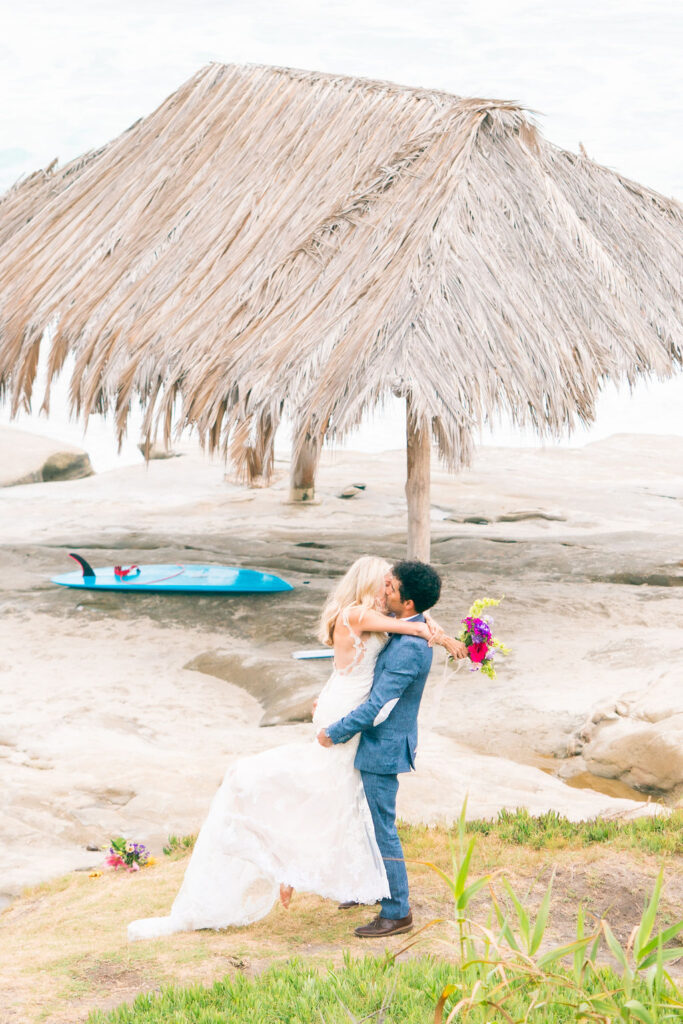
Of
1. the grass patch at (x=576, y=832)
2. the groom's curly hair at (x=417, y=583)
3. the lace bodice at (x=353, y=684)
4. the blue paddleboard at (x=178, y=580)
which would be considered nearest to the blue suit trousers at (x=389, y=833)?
the lace bodice at (x=353, y=684)

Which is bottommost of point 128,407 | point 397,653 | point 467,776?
point 467,776

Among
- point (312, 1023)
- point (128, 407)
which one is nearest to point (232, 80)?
point (128, 407)

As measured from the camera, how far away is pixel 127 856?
447 cm

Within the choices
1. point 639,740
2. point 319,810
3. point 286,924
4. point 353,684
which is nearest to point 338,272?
point 639,740

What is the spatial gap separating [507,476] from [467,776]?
40.0ft

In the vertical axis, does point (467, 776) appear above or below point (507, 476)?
below

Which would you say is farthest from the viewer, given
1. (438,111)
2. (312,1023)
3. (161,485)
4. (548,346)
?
(161,485)

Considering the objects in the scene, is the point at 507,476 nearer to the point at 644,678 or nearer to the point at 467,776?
the point at 644,678

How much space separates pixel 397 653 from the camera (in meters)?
3.48

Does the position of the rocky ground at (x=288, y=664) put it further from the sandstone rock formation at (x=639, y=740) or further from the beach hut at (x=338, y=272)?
the beach hut at (x=338, y=272)

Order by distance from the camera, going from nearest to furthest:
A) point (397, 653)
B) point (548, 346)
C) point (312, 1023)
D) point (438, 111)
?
point (312, 1023) → point (397, 653) → point (548, 346) → point (438, 111)

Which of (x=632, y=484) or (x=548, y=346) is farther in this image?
(x=632, y=484)

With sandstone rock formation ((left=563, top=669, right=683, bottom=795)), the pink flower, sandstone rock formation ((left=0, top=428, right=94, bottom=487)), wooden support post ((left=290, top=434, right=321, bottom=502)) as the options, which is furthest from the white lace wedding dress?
sandstone rock formation ((left=0, top=428, right=94, bottom=487))

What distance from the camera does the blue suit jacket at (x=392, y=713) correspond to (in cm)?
347
